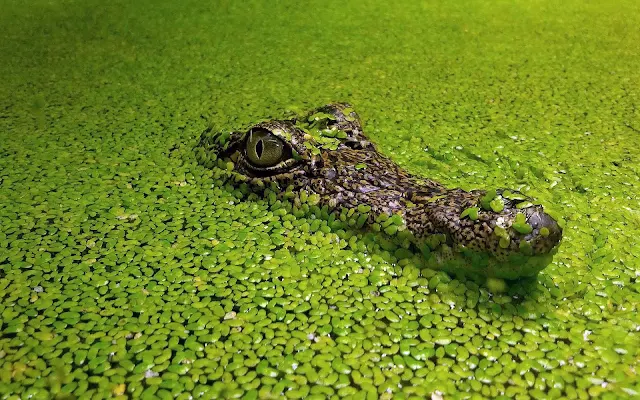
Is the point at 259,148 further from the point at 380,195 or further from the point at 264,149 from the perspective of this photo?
the point at 380,195

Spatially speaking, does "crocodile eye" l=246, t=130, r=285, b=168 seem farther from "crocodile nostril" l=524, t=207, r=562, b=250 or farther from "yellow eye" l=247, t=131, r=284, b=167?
"crocodile nostril" l=524, t=207, r=562, b=250

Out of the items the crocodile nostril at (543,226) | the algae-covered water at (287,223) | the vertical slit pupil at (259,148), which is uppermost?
the crocodile nostril at (543,226)

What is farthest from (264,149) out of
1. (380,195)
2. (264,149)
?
(380,195)

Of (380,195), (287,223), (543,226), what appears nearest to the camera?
(543,226)

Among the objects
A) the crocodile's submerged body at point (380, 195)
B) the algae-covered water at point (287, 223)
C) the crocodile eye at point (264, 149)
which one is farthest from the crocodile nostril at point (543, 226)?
the crocodile eye at point (264, 149)

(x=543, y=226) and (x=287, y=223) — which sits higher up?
(x=543, y=226)

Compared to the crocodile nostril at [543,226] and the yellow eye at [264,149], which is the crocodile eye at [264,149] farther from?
the crocodile nostril at [543,226]

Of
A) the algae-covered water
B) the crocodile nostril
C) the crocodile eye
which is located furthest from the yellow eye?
the crocodile nostril

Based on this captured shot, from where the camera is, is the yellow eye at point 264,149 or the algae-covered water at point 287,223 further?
the yellow eye at point 264,149
